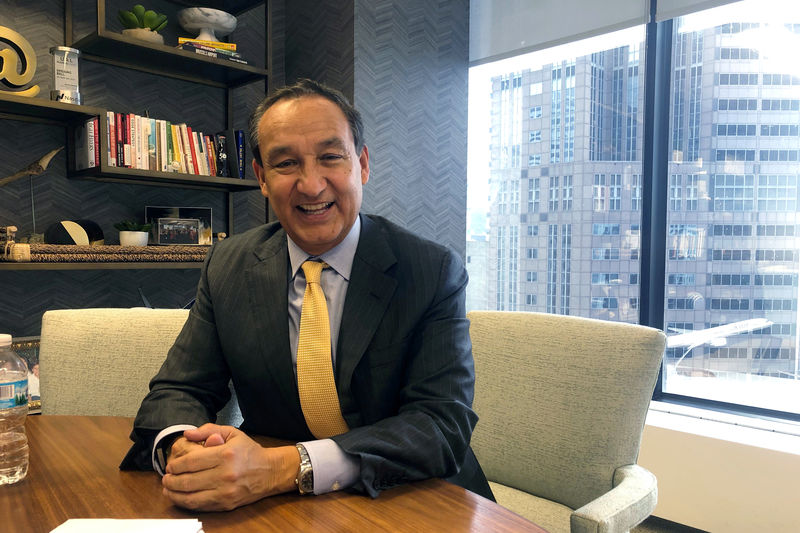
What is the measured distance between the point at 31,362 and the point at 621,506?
211 cm

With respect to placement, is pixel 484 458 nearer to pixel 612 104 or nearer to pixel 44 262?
pixel 44 262

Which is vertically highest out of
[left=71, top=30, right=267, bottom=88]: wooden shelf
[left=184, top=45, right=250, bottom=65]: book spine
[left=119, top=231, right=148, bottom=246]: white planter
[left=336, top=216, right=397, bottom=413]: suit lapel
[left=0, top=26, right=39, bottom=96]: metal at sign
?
[left=184, top=45, right=250, bottom=65]: book spine

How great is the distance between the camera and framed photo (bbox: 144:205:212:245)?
2822 millimetres

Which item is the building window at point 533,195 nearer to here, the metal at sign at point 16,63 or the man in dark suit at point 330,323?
the man in dark suit at point 330,323

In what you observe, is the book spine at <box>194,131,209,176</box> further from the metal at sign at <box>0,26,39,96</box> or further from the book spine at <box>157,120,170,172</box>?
the metal at sign at <box>0,26,39,96</box>

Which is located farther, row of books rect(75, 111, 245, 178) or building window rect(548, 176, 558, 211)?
building window rect(548, 176, 558, 211)

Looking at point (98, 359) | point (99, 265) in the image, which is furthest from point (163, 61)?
point (98, 359)

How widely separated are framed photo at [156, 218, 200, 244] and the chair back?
1.68m

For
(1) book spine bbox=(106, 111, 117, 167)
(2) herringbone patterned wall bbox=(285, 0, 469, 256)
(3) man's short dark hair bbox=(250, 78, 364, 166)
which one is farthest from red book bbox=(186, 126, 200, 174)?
(3) man's short dark hair bbox=(250, 78, 364, 166)

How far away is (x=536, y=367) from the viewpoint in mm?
1562

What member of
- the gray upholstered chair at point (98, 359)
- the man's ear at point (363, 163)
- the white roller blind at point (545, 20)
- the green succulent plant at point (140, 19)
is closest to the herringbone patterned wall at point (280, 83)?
the white roller blind at point (545, 20)

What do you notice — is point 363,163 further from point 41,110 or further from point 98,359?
point 41,110

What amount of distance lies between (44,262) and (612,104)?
2.71 metres

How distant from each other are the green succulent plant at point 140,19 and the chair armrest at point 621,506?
8.16ft
